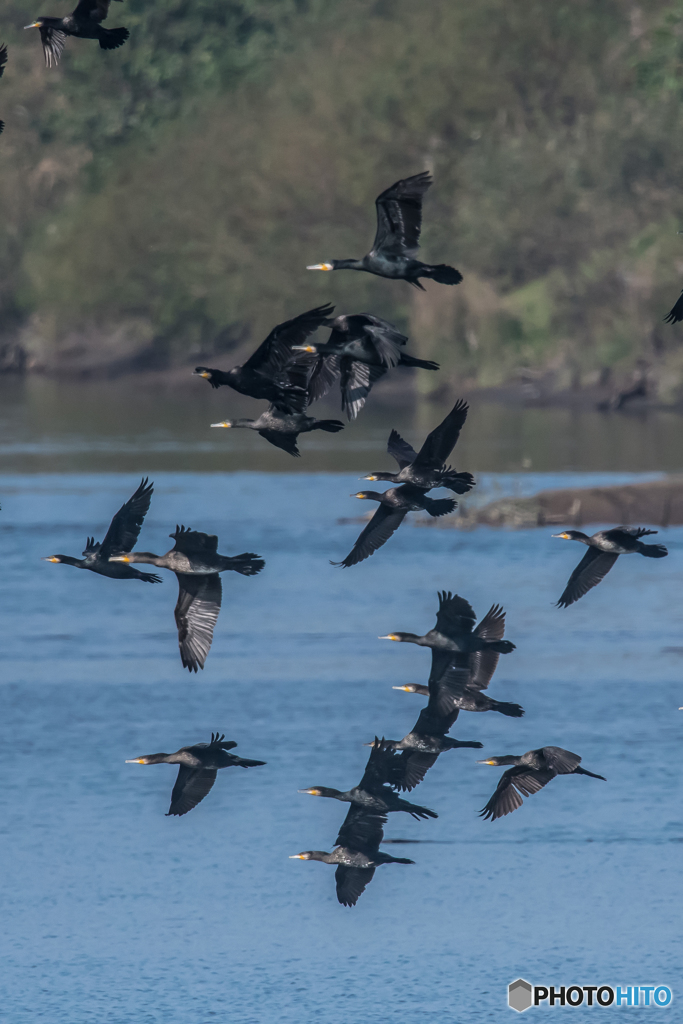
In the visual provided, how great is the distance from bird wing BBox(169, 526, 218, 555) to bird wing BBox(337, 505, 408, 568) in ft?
3.91

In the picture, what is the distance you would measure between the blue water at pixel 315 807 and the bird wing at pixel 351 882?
10.1m

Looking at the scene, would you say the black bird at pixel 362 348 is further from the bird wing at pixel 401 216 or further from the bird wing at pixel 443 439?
the bird wing at pixel 443 439

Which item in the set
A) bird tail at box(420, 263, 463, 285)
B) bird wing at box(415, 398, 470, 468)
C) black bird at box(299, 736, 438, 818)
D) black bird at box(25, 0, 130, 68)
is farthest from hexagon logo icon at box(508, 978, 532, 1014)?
bird tail at box(420, 263, 463, 285)

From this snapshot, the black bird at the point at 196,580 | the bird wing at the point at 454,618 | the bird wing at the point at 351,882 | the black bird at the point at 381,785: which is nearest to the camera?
the black bird at the point at 196,580

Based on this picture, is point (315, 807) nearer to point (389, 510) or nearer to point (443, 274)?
point (389, 510)

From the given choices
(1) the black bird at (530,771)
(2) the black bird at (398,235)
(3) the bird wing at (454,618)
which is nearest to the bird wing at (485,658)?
(3) the bird wing at (454,618)

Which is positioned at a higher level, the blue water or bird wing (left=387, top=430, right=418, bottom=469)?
bird wing (left=387, top=430, right=418, bottom=469)

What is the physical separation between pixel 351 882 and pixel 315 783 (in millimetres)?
18882

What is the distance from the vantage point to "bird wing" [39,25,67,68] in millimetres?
16812

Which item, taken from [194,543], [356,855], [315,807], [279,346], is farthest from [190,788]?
[315,807]

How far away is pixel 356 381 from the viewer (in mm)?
15586

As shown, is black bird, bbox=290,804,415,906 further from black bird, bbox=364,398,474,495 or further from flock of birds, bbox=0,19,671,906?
black bird, bbox=364,398,474,495

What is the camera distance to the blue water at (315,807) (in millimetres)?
31766

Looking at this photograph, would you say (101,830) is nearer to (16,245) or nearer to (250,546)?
(250,546)
